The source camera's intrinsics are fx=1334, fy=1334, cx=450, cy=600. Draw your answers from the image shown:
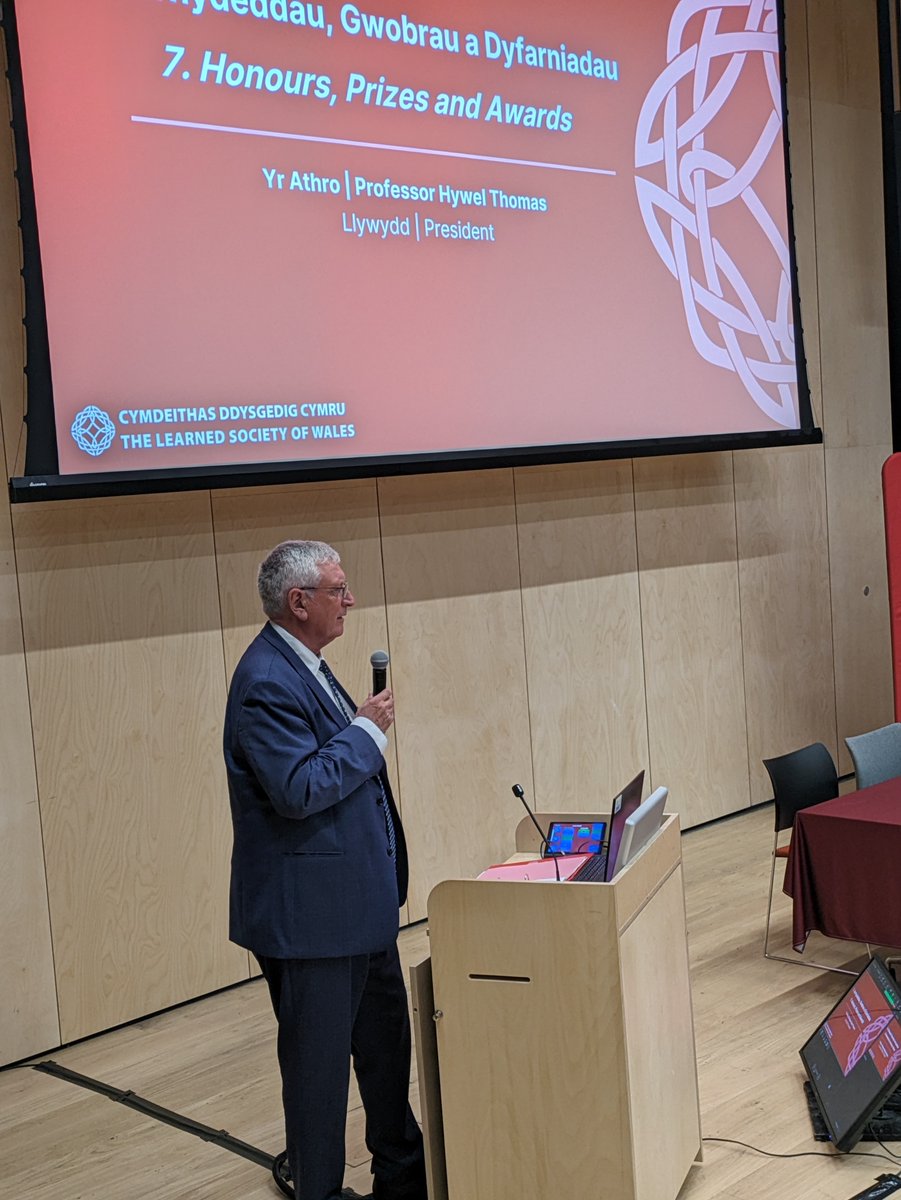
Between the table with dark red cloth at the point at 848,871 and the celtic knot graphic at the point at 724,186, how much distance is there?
8.34 ft

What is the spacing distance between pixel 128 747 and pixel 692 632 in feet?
9.83

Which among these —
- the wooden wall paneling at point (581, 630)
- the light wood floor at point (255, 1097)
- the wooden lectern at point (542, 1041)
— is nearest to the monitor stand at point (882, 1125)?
the light wood floor at point (255, 1097)

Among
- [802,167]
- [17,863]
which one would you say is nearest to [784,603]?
A: [802,167]

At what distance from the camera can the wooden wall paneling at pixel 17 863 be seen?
4.18 metres

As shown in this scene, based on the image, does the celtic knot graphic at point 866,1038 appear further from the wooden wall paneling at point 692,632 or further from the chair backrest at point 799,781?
the wooden wall paneling at point 692,632

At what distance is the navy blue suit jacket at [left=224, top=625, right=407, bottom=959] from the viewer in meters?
2.80

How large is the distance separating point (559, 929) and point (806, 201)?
5213 mm

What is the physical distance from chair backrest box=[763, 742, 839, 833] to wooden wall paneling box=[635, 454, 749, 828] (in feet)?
4.62

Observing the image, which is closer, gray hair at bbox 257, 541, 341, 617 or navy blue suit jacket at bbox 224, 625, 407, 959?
navy blue suit jacket at bbox 224, 625, 407, 959

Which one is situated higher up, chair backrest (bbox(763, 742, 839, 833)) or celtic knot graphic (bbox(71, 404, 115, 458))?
celtic knot graphic (bbox(71, 404, 115, 458))

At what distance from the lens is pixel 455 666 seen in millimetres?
5406

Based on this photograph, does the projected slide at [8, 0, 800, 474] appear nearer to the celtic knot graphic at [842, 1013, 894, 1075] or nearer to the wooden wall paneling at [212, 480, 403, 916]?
the wooden wall paneling at [212, 480, 403, 916]

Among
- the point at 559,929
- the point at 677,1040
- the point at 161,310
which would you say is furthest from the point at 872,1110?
the point at 161,310

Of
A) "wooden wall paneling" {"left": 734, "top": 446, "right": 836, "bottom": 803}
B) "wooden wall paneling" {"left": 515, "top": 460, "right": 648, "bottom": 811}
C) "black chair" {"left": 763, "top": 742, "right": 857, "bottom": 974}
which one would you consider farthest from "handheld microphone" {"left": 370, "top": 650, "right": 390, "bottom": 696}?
"wooden wall paneling" {"left": 734, "top": 446, "right": 836, "bottom": 803}
